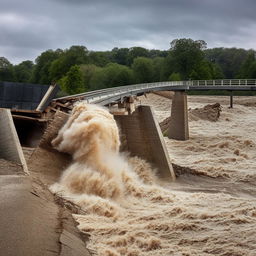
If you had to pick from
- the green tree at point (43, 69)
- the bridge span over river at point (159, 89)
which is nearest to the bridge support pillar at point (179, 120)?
the bridge span over river at point (159, 89)

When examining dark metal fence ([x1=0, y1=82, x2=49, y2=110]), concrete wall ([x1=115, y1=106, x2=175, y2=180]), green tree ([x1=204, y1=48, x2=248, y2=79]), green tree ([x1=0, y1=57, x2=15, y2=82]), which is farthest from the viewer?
green tree ([x1=204, y1=48, x2=248, y2=79])

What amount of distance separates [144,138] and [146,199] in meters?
5.90

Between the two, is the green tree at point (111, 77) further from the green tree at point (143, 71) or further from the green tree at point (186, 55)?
the green tree at point (186, 55)

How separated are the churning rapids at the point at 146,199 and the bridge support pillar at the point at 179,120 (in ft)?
30.0

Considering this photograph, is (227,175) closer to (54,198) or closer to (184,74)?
(54,198)

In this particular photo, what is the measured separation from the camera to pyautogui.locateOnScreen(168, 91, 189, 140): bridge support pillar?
35500mm

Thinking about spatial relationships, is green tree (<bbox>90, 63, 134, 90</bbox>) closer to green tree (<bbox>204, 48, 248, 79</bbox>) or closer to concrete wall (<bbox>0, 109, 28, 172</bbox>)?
green tree (<bbox>204, 48, 248, 79</bbox>)

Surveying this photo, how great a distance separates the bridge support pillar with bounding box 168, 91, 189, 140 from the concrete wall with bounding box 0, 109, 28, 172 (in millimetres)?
20625

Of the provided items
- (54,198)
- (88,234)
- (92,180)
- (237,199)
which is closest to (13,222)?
(88,234)

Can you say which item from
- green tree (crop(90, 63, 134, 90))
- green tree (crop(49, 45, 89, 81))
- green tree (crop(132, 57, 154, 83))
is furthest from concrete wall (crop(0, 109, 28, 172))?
green tree (crop(132, 57, 154, 83))

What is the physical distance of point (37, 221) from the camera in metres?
11.1

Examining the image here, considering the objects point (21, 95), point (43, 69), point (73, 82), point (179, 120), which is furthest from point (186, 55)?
point (21, 95)

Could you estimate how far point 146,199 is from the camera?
17703 millimetres

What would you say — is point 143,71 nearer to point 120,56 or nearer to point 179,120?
point 120,56
